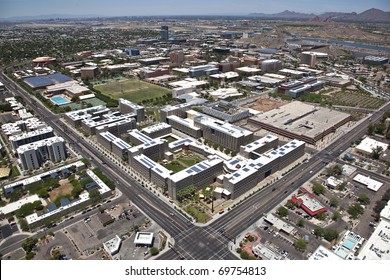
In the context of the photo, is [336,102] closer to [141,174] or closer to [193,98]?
[193,98]

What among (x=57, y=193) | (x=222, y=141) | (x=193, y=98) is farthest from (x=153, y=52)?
(x=57, y=193)

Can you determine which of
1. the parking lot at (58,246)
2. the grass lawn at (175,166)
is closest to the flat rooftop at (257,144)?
the grass lawn at (175,166)

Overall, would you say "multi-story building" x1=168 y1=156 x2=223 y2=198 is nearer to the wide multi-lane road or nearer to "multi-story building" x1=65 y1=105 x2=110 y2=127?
the wide multi-lane road

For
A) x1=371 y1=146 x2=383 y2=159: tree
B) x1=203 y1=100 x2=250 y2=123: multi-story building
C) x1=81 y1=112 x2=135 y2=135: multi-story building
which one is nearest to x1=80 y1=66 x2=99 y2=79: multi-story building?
x1=81 y1=112 x2=135 y2=135: multi-story building

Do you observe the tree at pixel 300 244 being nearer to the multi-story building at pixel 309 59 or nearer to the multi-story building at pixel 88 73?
the multi-story building at pixel 88 73

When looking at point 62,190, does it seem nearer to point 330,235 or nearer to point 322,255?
point 322,255
